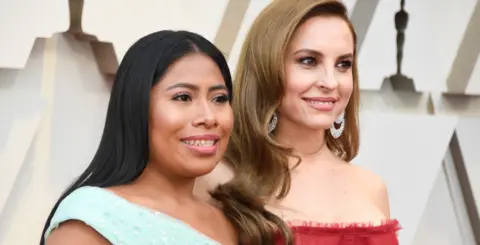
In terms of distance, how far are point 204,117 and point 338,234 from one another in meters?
0.34

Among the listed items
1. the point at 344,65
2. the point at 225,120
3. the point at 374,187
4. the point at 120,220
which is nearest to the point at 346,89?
the point at 344,65

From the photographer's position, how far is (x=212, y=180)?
44.6 inches

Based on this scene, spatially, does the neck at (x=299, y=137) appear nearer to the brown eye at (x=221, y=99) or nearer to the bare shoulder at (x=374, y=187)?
the bare shoulder at (x=374, y=187)

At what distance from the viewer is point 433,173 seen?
6.12ft

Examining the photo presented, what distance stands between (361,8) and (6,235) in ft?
3.40

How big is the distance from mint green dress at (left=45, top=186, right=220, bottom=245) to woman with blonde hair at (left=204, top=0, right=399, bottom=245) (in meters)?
0.20

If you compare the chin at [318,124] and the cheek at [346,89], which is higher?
the cheek at [346,89]

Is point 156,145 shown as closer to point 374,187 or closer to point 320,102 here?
point 320,102

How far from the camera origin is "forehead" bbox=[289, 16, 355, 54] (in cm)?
112

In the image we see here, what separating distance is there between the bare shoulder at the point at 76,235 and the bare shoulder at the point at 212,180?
0.94ft

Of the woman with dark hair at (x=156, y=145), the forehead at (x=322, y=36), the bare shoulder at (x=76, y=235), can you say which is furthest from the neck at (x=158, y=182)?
the forehead at (x=322, y=36)

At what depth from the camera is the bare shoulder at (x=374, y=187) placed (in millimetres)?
1194

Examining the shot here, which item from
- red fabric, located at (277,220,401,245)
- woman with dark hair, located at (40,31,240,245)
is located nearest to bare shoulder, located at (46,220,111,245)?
woman with dark hair, located at (40,31,240,245)

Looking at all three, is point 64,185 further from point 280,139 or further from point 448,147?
point 448,147
